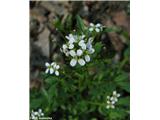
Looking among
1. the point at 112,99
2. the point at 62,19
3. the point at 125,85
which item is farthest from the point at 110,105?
the point at 62,19

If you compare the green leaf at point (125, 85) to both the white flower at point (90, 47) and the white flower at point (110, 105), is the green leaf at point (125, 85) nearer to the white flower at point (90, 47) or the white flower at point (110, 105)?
the white flower at point (110, 105)

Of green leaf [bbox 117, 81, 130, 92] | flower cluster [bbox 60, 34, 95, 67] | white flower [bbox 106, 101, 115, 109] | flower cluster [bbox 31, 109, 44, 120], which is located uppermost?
flower cluster [bbox 60, 34, 95, 67]

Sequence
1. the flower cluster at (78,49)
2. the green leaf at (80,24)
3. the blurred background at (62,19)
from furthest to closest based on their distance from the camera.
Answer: the blurred background at (62,19) < the green leaf at (80,24) < the flower cluster at (78,49)

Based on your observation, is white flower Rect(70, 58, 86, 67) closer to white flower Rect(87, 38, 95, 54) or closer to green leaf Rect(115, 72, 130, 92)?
white flower Rect(87, 38, 95, 54)

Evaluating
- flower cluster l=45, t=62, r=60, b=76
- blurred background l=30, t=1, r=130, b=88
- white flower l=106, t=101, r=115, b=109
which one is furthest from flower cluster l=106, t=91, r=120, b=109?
flower cluster l=45, t=62, r=60, b=76

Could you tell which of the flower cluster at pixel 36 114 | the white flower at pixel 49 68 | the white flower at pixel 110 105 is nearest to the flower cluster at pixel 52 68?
the white flower at pixel 49 68
